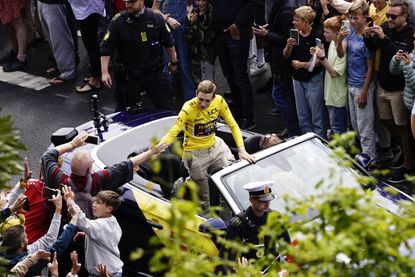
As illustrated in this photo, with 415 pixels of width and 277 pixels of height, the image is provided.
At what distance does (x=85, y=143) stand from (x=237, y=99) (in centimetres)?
350

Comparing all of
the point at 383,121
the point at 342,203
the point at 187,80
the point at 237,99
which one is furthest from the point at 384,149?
the point at 342,203

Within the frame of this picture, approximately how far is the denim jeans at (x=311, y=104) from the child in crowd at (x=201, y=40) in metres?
1.70

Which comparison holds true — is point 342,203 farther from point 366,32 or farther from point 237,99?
point 237,99

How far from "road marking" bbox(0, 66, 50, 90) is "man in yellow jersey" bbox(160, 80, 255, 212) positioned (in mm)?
5219

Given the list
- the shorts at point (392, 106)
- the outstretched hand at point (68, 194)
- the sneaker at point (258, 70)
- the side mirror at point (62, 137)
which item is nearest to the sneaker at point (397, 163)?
the shorts at point (392, 106)

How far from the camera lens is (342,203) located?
10.8 feet

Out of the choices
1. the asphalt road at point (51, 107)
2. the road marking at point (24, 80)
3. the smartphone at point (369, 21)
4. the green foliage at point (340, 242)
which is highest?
the green foliage at point (340, 242)

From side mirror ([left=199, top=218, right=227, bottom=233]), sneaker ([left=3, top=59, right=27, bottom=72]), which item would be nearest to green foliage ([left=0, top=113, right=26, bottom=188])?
side mirror ([left=199, top=218, right=227, bottom=233])

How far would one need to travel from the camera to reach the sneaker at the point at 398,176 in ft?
31.3

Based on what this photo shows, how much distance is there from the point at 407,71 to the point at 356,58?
27.7 inches

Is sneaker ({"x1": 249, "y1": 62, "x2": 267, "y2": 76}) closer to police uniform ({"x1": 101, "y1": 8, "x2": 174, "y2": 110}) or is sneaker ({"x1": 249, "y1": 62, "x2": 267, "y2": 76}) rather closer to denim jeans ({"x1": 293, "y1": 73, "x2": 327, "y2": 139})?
police uniform ({"x1": 101, "y1": 8, "x2": 174, "y2": 110})

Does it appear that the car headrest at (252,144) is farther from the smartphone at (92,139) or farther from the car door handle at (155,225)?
the smartphone at (92,139)

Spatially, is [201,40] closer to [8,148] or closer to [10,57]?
[10,57]

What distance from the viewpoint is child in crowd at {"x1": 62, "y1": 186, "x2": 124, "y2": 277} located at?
7.00 meters
